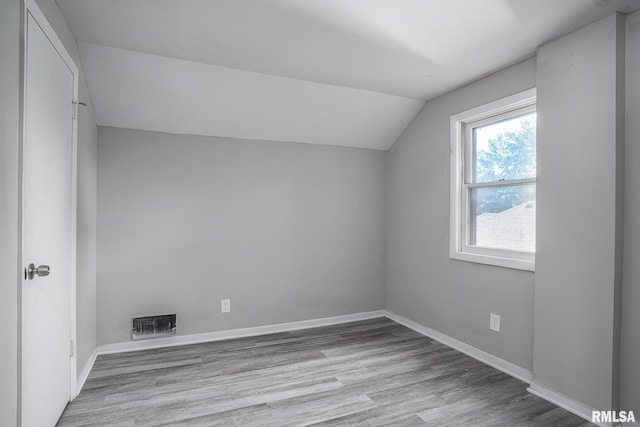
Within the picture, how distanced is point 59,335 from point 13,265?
76 centimetres

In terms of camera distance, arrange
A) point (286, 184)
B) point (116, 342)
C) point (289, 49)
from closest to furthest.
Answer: point (289, 49), point (116, 342), point (286, 184)

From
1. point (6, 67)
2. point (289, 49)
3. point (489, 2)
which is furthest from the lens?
point (289, 49)

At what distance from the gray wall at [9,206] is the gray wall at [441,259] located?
2943 millimetres

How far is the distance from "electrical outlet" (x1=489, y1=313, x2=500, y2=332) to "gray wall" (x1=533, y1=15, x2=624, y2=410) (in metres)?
0.36

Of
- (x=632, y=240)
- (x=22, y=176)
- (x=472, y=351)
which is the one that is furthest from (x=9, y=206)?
(x=472, y=351)

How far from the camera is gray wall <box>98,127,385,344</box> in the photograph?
118 inches

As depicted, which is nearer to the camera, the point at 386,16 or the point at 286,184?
the point at 386,16

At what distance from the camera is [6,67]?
1.33 meters

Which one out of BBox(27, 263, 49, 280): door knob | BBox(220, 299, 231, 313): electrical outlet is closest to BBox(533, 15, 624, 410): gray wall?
BBox(220, 299, 231, 313): electrical outlet

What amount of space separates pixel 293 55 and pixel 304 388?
2350 millimetres

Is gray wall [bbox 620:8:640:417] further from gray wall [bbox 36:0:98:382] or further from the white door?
gray wall [bbox 36:0:98:382]

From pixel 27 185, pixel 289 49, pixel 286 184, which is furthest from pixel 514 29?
pixel 27 185

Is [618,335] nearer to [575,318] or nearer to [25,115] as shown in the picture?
[575,318]

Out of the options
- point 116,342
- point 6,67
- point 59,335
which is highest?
point 6,67
